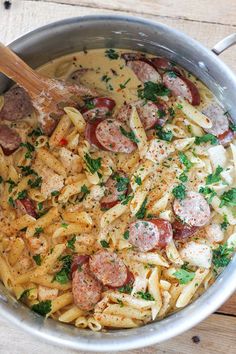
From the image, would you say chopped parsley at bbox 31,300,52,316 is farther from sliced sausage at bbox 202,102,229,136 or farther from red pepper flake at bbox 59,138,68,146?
sliced sausage at bbox 202,102,229,136

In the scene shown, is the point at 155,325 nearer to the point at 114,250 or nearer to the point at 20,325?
the point at 114,250

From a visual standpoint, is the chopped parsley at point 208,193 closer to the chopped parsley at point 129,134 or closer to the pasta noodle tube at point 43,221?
the chopped parsley at point 129,134

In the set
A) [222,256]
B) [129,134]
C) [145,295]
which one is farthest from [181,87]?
[145,295]

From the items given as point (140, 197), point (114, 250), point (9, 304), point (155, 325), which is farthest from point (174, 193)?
point (9, 304)

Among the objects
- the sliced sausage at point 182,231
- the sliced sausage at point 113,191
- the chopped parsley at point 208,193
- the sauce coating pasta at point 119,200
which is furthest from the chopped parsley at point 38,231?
the chopped parsley at point 208,193

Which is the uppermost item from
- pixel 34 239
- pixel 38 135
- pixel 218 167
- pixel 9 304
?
pixel 218 167

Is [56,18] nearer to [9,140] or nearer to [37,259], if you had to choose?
[9,140]
